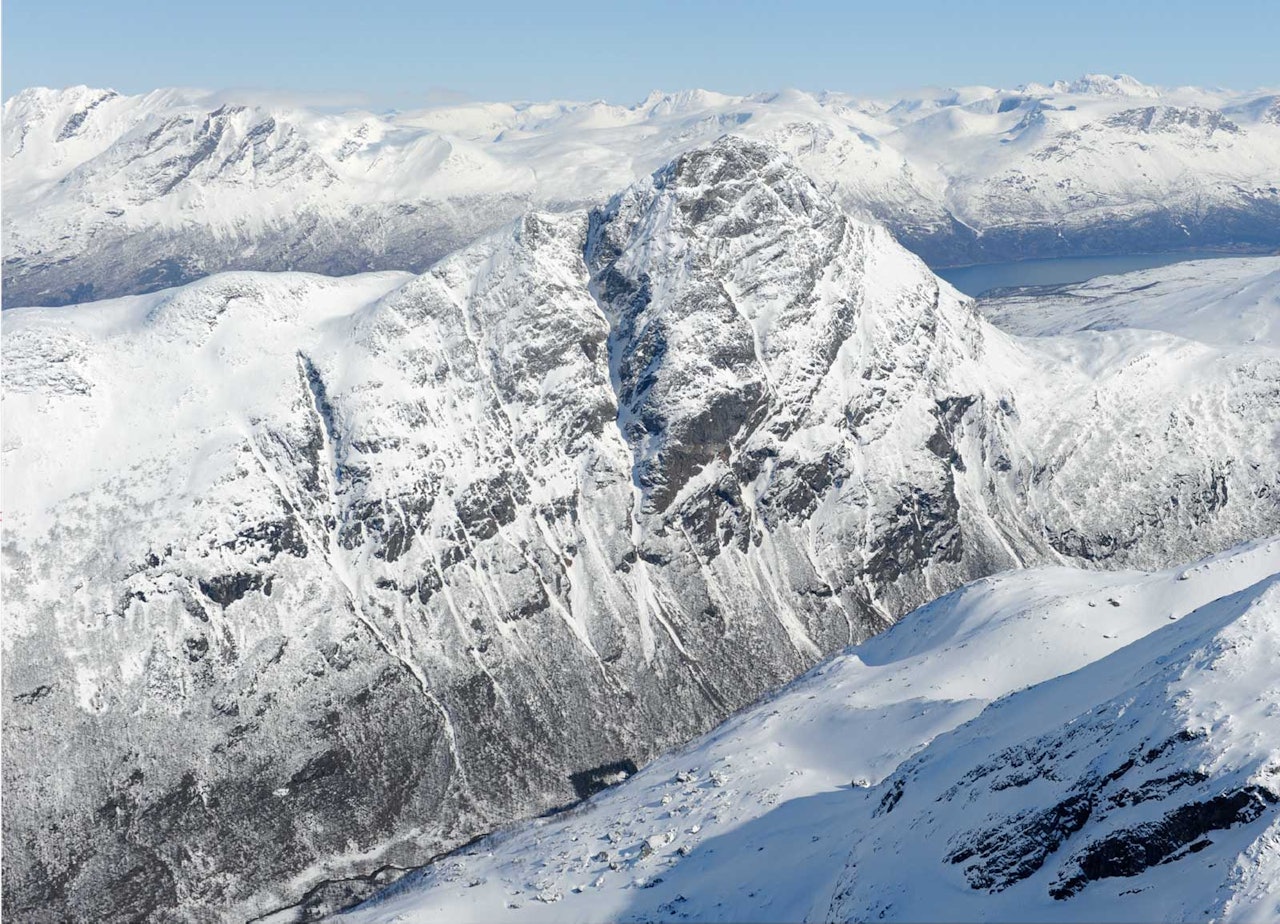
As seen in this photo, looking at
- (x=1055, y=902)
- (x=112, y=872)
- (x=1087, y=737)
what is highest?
(x=1087, y=737)

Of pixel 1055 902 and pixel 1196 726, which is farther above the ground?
pixel 1196 726

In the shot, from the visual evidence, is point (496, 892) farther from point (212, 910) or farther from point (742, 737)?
point (212, 910)

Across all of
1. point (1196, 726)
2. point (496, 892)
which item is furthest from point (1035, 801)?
point (496, 892)

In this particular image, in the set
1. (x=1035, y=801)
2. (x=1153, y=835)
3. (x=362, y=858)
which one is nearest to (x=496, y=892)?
(x=362, y=858)

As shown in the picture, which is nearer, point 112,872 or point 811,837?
point 811,837

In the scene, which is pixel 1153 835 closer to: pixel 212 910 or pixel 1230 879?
pixel 1230 879

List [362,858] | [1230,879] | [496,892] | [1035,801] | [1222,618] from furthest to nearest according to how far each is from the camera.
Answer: [362,858] → [496,892] → [1222,618] → [1035,801] → [1230,879]

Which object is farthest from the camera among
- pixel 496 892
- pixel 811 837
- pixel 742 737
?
pixel 742 737
